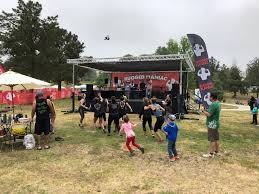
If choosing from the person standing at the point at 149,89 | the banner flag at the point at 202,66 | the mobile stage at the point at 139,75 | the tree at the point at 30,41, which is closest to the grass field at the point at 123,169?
the banner flag at the point at 202,66

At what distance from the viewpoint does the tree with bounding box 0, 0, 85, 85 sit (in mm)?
33219

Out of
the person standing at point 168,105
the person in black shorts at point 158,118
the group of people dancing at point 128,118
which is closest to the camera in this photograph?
the group of people dancing at point 128,118

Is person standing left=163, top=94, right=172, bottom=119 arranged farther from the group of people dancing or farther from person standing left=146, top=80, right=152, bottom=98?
person standing left=146, top=80, right=152, bottom=98

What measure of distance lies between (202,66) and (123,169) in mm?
6591

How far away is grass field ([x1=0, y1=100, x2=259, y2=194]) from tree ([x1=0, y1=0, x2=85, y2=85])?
24875 mm

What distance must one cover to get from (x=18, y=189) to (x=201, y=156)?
17.1ft

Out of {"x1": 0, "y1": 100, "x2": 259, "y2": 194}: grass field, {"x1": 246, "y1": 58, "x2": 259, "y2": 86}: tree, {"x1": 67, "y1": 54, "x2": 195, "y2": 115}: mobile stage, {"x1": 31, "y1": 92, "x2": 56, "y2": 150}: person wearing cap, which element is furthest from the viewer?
{"x1": 246, "y1": 58, "x2": 259, "y2": 86}: tree

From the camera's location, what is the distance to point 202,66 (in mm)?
12289

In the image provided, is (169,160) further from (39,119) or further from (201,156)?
(39,119)

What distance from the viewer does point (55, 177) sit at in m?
6.86

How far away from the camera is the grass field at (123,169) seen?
6250 mm

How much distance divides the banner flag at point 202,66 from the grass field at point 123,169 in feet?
7.51

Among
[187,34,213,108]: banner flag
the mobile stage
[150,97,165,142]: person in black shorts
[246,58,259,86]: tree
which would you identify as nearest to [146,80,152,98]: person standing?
the mobile stage

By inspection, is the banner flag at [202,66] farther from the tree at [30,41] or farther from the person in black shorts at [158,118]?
the tree at [30,41]
